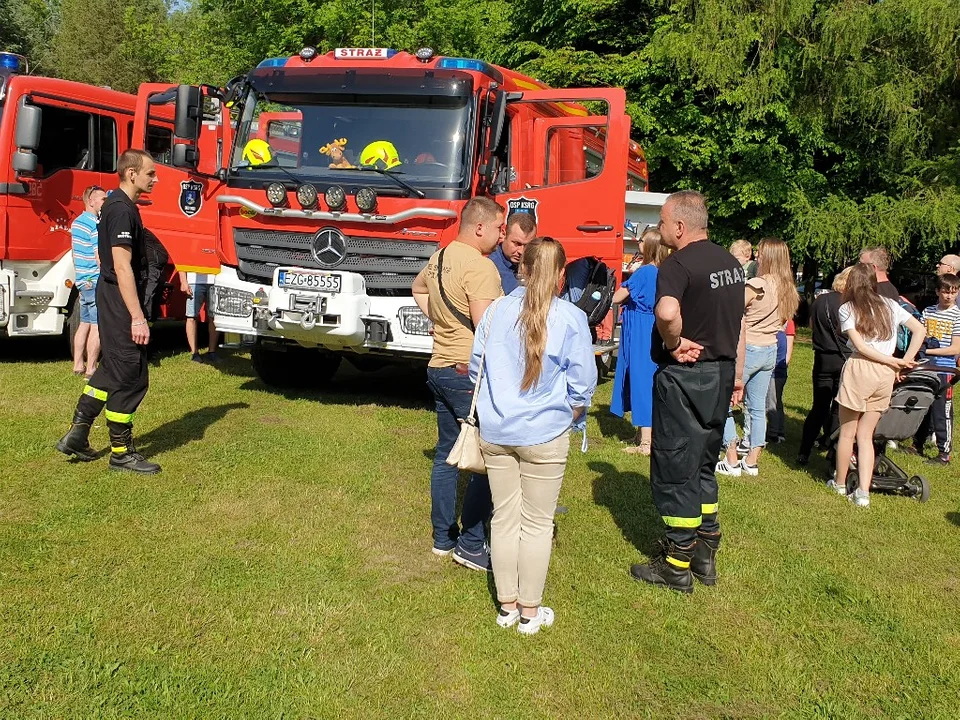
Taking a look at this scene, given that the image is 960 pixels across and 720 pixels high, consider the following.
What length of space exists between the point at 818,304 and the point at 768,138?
39.6ft

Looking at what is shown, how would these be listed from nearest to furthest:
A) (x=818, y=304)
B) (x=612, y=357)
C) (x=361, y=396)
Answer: (x=818, y=304), (x=361, y=396), (x=612, y=357)

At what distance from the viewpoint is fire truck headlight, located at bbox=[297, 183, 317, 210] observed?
7422 millimetres

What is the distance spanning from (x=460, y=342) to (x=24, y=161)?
633cm

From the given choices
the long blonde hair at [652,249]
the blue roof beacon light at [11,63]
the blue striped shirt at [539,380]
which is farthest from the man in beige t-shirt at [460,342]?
the blue roof beacon light at [11,63]

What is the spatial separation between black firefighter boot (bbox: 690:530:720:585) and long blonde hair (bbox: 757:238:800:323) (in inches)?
102

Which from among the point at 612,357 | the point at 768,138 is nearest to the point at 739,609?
the point at 612,357

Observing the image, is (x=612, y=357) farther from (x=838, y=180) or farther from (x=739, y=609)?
(x=838, y=180)

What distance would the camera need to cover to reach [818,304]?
292 inches

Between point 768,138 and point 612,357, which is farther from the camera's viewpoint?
point 768,138

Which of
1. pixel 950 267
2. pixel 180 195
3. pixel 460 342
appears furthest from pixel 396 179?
pixel 950 267

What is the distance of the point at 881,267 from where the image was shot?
21.6 ft

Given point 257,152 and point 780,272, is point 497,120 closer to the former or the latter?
point 257,152

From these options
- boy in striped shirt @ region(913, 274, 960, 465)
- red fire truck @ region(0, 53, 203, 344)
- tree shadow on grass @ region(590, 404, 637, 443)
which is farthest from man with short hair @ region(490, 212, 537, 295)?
red fire truck @ region(0, 53, 203, 344)

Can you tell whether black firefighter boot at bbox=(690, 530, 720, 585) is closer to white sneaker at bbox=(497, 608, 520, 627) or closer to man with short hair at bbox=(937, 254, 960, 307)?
white sneaker at bbox=(497, 608, 520, 627)
